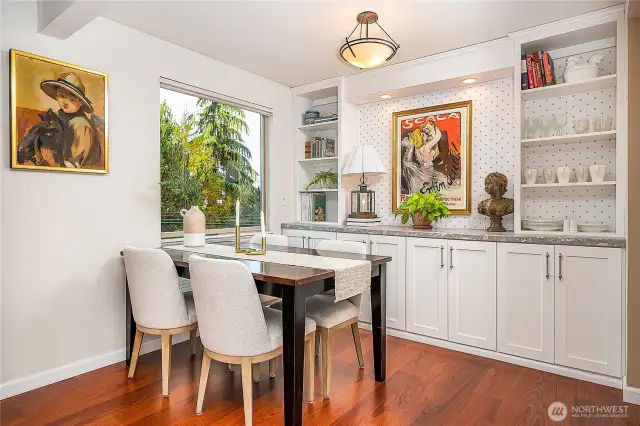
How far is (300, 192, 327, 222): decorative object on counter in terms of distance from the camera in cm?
445

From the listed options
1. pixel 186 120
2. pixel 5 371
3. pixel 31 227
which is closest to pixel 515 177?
pixel 186 120

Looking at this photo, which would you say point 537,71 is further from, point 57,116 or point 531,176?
point 57,116

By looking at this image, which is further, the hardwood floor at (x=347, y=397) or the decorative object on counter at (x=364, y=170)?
the decorative object on counter at (x=364, y=170)

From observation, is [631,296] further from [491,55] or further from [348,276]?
[491,55]

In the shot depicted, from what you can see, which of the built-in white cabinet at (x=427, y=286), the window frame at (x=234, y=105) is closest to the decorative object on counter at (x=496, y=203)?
the built-in white cabinet at (x=427, y=286)

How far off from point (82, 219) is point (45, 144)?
53cm

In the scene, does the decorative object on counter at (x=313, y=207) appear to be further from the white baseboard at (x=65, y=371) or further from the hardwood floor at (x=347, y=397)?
the white baseboard at (x=65, y=371)

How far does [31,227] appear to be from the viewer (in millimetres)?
2463

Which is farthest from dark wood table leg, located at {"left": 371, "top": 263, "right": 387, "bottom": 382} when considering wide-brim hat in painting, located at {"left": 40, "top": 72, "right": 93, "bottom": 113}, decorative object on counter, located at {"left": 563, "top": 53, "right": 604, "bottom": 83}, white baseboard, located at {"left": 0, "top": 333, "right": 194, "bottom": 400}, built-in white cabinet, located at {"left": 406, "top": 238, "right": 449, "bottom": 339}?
wide-brim hat in painting, located at {"left": 40, "top": 72, "right": 93, "bottom": 113}

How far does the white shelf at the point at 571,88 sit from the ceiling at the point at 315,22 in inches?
18.2

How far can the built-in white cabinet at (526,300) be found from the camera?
2.74 m

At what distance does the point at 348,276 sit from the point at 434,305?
137 cm

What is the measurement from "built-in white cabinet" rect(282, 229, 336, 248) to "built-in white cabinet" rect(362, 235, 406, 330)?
1.78ft

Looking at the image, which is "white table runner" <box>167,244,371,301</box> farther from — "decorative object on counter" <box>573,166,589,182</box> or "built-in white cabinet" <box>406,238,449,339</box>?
"decorative object on counter" <box>573,166,589,182</box>
